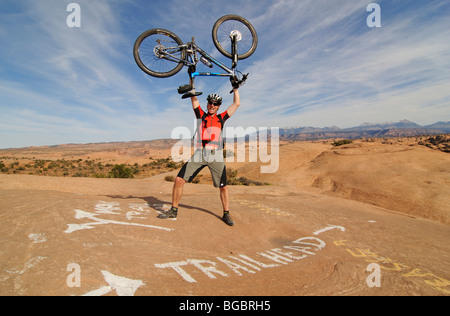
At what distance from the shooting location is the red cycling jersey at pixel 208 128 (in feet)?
17.7

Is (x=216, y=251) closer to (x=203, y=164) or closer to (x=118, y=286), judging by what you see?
(x=118, y=286)

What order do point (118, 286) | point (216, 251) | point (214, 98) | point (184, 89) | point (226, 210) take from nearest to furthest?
point (118, 286) < point (216, 251) < point (184, 89) < point (214, 98) < point (226, 210)

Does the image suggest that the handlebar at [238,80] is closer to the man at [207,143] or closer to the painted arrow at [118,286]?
the man at [207,143]

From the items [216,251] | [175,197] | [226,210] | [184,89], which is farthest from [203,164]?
[216,251]

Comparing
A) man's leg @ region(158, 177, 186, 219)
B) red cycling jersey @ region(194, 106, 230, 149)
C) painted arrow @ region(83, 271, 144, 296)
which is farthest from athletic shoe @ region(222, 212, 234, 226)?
painted arrow @ region(83, 271, 144, 296)

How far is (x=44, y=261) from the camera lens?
9.07 feet

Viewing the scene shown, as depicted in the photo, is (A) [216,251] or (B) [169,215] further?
(B) [169,215]

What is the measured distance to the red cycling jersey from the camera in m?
5.39

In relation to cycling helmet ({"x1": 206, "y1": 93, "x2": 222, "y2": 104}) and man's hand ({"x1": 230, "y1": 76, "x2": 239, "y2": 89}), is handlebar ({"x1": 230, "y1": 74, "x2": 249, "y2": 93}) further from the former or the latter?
cycling helmet ({"x1": 206, "y1": 93, "x2": 222, "y2": 104})

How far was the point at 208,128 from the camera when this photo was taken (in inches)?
212

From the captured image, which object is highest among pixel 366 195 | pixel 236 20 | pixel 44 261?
pixel 236 20
